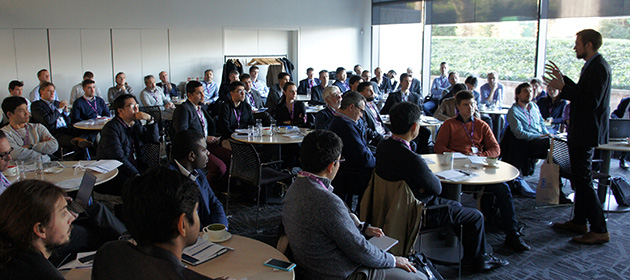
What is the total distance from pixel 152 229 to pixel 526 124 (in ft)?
18.3

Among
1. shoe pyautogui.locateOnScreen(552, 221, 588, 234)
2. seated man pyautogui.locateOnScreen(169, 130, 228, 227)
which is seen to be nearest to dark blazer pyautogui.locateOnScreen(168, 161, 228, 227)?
seated man pyautogui.locateOnScreen(169, 130, 228, 227)

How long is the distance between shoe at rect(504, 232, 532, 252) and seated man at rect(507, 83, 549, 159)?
6.18 ft

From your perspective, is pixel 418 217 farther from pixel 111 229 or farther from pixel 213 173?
pixel 213 173

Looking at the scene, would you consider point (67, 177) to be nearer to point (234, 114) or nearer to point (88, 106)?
point (234, 114)

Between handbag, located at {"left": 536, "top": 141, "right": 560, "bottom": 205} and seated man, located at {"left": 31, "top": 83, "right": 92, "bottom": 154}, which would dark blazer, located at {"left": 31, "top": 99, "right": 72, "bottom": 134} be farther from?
handbag, located at {"left": 536, "top": 141, "right": 560, "bottom": 205}

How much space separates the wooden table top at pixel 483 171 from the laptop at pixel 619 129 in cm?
212

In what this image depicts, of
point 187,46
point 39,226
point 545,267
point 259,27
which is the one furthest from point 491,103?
point 39,226

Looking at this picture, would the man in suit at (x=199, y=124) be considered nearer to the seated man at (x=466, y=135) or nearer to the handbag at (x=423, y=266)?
the seated man at (x=466, y=135)

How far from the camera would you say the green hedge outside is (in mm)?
8805

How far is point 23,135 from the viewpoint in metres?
5.11

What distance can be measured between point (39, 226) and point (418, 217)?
7.41ft

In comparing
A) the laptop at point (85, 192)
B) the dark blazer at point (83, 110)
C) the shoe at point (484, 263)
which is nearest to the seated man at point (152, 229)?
the laptop at point (85, 192)

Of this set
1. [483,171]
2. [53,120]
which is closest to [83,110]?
[53,120]

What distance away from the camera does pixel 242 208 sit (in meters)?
5.70
